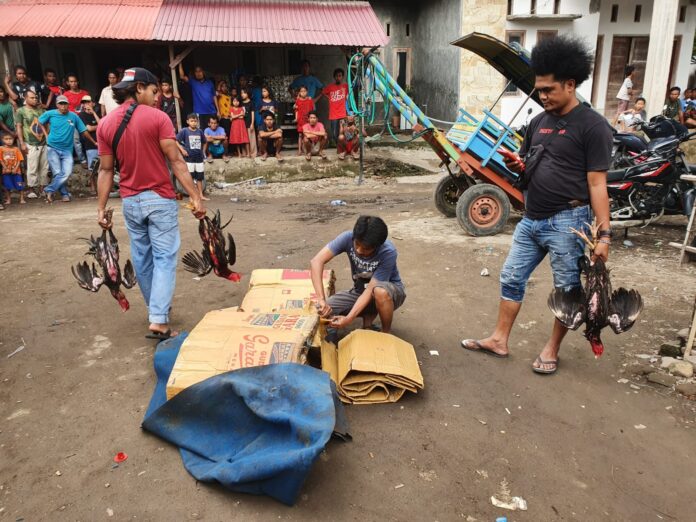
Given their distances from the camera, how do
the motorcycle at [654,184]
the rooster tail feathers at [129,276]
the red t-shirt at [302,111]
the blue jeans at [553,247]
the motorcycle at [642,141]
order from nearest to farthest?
1. the blue jeans at [553,247]
2. the rooster tail feathers at [129,276]
3. the motorcycle at [654,184]
4. the motorcycle at [642,141]
5. the red t-shirt at [302,111]

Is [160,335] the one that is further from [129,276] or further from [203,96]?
[203,96]

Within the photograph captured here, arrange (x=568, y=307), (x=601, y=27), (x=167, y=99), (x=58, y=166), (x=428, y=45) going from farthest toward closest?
1. (x=428, y=45)
2. (x=601, y=27)
3. (x=167, y=99)
4. (x=58, y=166)
5. (x=568, y=307)

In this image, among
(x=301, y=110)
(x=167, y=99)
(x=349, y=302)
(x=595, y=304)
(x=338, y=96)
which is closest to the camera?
(x=595, y=304)

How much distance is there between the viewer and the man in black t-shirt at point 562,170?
120 inches

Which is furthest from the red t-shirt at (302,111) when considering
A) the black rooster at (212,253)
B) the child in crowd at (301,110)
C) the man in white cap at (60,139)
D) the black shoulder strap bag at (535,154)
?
the black shoulder strap bag at (535,154)

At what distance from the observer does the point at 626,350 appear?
3912mm

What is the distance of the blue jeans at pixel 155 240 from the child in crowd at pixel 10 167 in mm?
6473

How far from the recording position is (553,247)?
3316 millimetres

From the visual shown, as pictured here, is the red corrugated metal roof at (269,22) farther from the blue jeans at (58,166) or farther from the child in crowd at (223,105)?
the blue jeans at (58,166)

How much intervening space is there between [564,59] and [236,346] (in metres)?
2.46

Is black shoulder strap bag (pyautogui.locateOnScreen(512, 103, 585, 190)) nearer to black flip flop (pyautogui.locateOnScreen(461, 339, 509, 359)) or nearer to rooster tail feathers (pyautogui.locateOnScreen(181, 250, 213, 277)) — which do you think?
black flip flop (pyautogui.locateOnScreen(461, 339, 509, 359))

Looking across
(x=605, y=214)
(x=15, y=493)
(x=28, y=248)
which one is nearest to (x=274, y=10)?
(x=28, y=248)

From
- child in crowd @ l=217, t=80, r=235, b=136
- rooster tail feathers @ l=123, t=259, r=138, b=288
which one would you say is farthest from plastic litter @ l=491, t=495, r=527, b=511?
child in crowd @ l=217, t=80, r=235, b=136

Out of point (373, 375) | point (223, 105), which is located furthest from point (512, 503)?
point (223, 105)
